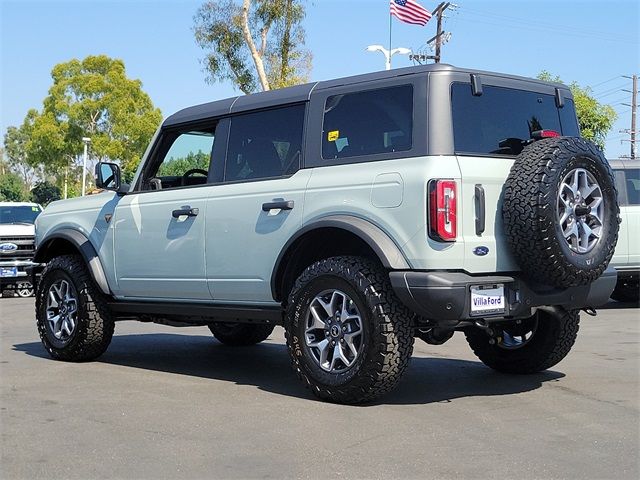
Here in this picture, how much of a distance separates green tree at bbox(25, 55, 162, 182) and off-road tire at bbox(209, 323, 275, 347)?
141 ft

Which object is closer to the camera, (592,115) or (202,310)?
(202,310)

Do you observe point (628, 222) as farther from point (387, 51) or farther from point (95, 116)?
point (95, 116)

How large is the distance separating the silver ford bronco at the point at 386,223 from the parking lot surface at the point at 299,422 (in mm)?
422

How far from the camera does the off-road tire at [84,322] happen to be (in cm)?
767

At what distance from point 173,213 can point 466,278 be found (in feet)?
8.58

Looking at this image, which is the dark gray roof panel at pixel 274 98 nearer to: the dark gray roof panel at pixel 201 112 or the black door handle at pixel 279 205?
the dark gray roof panel at pixel 201 112

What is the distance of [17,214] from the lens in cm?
1930

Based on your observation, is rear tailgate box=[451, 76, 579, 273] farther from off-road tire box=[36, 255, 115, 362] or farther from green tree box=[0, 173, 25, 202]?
green tree box=[0, 173, 25, 202]

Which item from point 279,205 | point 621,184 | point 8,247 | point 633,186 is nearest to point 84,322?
point 279,205

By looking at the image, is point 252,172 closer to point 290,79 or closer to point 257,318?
point 257,318

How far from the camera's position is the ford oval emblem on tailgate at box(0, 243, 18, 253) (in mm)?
17203

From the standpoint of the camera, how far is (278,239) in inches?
244

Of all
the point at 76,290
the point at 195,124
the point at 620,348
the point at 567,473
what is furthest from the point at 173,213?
the point at 620,348

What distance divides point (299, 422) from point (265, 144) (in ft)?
7.40
